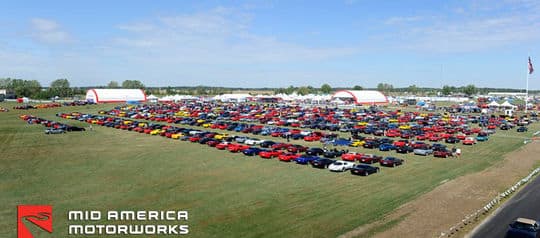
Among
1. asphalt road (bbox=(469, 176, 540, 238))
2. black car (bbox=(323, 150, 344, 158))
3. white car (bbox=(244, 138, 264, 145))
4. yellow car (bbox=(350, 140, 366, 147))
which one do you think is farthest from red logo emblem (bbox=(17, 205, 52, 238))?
yellow car (bbox=(350, 140, 366, 147))

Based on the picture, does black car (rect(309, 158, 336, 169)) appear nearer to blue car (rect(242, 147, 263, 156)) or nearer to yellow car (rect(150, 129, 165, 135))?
blue car (rect(242, 147, 263, 156))

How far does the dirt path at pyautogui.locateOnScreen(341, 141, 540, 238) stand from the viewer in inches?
907

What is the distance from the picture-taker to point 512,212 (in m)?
26.8

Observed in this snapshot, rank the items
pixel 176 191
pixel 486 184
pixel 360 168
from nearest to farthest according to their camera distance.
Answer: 1. pixel 176 191
2. pixel 486 184
3. pixel 360 168

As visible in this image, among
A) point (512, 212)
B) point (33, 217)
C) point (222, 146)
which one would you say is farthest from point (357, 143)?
point (33, 217)

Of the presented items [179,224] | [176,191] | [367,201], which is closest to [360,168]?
[367,201]

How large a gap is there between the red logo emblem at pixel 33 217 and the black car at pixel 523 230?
27.1 m

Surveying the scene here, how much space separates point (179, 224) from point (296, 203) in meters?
8.85

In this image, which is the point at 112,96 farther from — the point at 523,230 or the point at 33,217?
the point at 523,230

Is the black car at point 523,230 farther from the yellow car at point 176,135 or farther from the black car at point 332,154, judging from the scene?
the yellow car at point 176,135

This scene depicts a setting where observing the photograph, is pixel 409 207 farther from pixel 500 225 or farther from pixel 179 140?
pixel 179 140

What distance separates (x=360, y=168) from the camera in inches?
1531

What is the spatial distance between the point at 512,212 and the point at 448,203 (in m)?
4.11

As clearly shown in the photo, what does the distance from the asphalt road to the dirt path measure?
1.42 m
